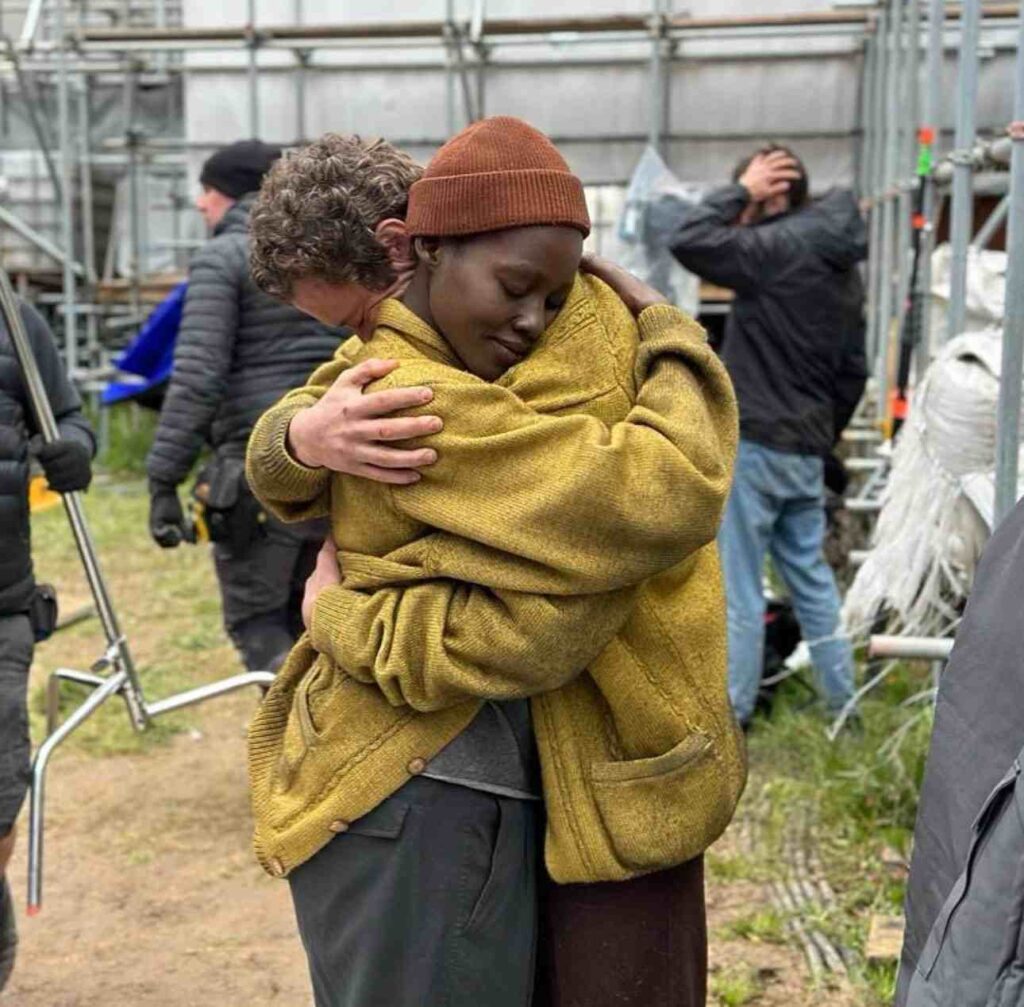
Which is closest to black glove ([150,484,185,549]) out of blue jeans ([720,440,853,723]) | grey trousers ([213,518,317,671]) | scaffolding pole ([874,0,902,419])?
grey trousers ([213,518,317,671])

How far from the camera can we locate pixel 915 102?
672 cm

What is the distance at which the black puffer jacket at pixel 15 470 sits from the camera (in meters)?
2.95

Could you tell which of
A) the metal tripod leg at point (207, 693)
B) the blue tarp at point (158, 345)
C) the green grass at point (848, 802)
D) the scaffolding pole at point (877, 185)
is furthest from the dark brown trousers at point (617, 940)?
the scaffolding pole at point (877, 185)

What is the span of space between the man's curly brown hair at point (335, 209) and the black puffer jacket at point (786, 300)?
306 centimetres

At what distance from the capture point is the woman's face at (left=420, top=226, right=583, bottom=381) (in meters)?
1.64

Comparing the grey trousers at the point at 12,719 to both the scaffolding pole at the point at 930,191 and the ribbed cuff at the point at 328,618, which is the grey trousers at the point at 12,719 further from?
the scaffolding pole at the point at 930,191

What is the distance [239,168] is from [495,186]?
3.07 metres

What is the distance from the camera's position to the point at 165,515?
4.42m

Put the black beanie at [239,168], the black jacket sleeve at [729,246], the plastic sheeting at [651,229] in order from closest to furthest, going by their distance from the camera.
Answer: the black beanie at [239,168], the black jacket sleeve at [729,246], the plastic sheeting at [651,229]

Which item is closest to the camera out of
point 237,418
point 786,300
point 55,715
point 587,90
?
point 55,715

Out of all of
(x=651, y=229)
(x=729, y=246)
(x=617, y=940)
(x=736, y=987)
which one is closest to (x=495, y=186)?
(x=617, y=940)

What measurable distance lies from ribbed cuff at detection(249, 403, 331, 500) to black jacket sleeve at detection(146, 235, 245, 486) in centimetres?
246

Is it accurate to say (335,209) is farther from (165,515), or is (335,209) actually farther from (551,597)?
(165,515)

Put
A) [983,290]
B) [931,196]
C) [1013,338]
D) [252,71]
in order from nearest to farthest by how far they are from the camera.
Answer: [1013,338], [983,290], [931,196], [252,71]
